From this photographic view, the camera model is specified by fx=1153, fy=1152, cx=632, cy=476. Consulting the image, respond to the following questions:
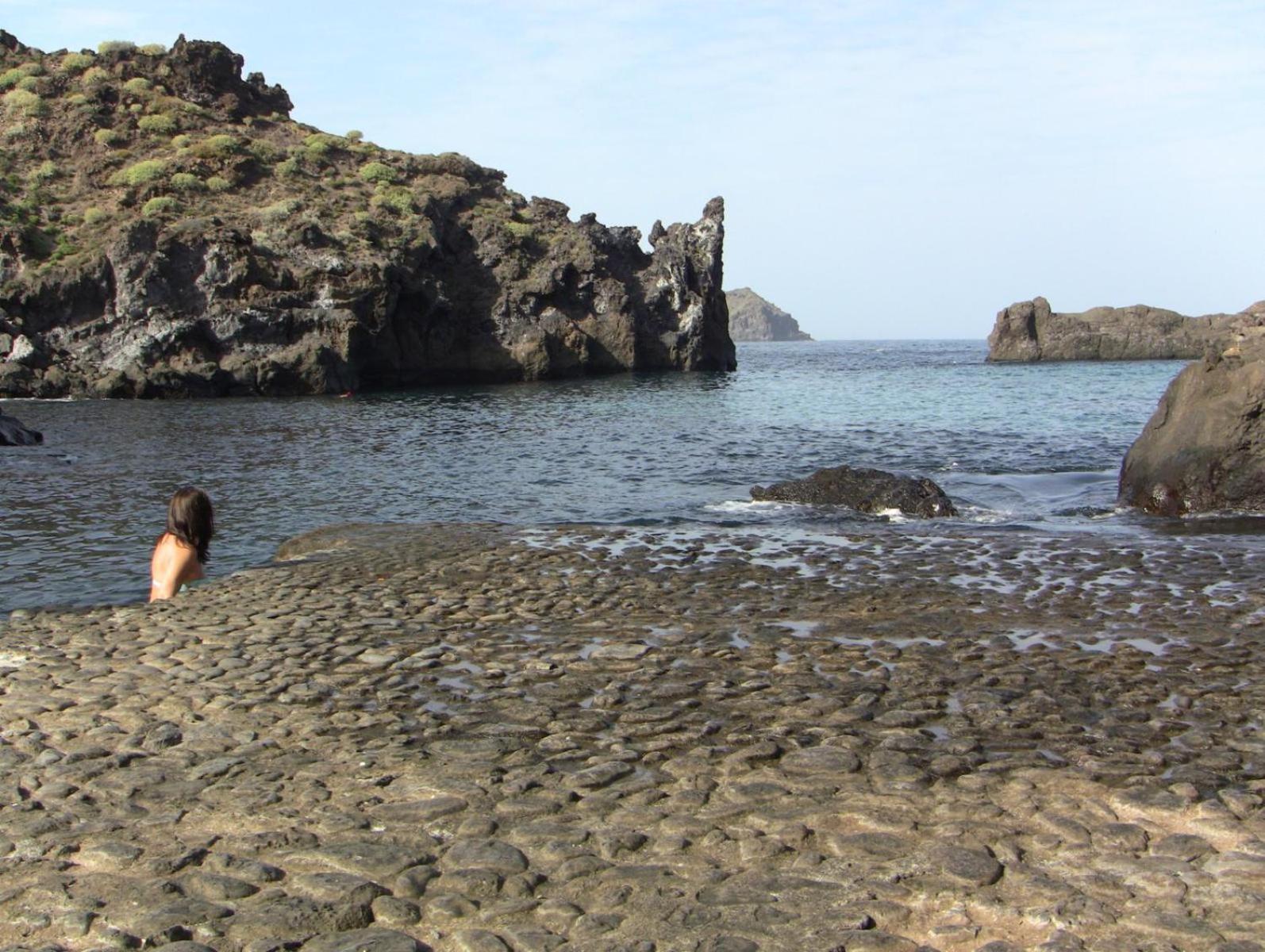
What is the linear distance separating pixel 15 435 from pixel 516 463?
16.0m

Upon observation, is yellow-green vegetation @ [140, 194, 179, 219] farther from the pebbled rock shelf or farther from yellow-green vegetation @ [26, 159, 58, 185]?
the pebbled rock shelf

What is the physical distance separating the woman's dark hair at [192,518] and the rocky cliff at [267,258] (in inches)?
1920

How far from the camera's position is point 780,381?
80.7 m

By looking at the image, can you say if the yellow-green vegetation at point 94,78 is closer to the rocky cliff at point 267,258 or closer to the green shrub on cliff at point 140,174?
the rocky cliff at point 267,258

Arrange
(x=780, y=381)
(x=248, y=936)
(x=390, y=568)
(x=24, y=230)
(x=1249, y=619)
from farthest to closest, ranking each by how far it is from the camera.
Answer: (x=780, y=381) → (x=24, y=230) → (x=390, y=568) → (x=1249, y=619) → (x=248, y=936)

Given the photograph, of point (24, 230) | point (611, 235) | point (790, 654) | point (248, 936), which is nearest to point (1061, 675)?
point (790, 654)

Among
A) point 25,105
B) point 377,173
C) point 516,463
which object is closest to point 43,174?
point 25,105

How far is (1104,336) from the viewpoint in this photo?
122500 mm

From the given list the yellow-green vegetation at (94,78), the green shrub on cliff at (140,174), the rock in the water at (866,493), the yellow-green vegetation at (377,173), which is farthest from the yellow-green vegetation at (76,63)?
the rock in the water at (866,493)

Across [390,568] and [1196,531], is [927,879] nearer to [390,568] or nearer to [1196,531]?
[390,568]

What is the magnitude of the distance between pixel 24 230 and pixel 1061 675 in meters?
67.6

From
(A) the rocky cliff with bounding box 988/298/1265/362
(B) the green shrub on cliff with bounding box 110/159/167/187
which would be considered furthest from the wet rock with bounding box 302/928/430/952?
(A) the rocky cliff with bounding box 988/298/1265/362

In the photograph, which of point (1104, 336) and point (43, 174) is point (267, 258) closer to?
point (43, 174)

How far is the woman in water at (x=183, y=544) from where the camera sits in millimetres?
13070
